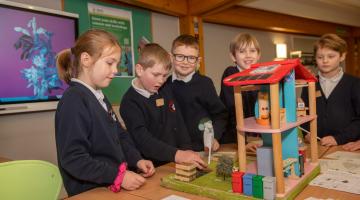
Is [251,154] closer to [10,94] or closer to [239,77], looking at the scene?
[239,77]

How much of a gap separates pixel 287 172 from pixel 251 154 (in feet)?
1.44

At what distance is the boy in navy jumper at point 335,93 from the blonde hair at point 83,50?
1.45 metres

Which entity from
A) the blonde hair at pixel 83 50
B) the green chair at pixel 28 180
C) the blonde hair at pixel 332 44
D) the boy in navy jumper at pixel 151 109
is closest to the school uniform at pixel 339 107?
the blonde hair at pixel 332 44

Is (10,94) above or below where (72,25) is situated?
below

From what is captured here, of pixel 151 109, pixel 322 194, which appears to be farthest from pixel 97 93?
pixel 322 194

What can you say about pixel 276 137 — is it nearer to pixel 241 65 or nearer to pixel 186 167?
pixel 186 167

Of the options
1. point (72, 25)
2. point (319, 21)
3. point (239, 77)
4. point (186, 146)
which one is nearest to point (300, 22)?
point (319, 21)

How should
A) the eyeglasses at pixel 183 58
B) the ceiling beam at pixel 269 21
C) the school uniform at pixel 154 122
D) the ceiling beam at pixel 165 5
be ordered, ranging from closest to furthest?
the school uniform at pixel 154 122 < the eyeglasses at pixel 183 58 < the ceiling beam at pixel 165 5 < the ceiling beam at pixel 269 21

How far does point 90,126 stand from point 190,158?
46cm

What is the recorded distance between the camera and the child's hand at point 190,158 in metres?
1.34

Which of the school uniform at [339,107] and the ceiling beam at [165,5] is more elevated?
the ceiling beam at [165,5]

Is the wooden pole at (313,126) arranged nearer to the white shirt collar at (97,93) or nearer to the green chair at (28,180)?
the white shirt collar at (97,93)

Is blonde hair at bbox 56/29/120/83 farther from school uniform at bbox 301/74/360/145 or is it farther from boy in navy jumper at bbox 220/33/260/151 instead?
school uniform at bbox 301/74/360/145

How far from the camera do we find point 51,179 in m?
1.20
